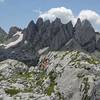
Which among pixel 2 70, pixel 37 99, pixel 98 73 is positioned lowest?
pixel 37 99

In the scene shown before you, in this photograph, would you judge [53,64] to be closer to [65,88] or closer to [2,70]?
[65,88]

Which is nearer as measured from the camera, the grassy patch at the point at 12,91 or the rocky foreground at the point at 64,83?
the rocky foreground at the point at 64,83

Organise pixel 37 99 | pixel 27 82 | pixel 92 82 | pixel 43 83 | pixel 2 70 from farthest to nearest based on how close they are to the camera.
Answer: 1. pixel 2 70
2. pixel 27 82
3. pixel 43 83
4. pixel 92 82
5. pixel 37 99

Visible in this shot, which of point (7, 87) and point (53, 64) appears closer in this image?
point (7, 87)

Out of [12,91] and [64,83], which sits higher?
[64,83]

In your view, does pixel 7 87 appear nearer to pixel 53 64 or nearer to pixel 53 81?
pixel 53 81

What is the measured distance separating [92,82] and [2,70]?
73454 millimetres

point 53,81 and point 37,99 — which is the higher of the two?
point 53,81

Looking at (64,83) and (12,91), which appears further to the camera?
(64,83)

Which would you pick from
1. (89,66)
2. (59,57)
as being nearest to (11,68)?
(59,57)

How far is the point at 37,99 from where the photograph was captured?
8994cm

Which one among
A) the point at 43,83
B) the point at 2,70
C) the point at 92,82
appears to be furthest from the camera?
the point at 2,70

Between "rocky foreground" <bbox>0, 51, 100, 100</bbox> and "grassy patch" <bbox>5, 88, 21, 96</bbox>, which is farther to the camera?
"grassy patch" <bbox>5, 88, 21, 96</bbox>

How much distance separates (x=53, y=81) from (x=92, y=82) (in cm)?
1761
